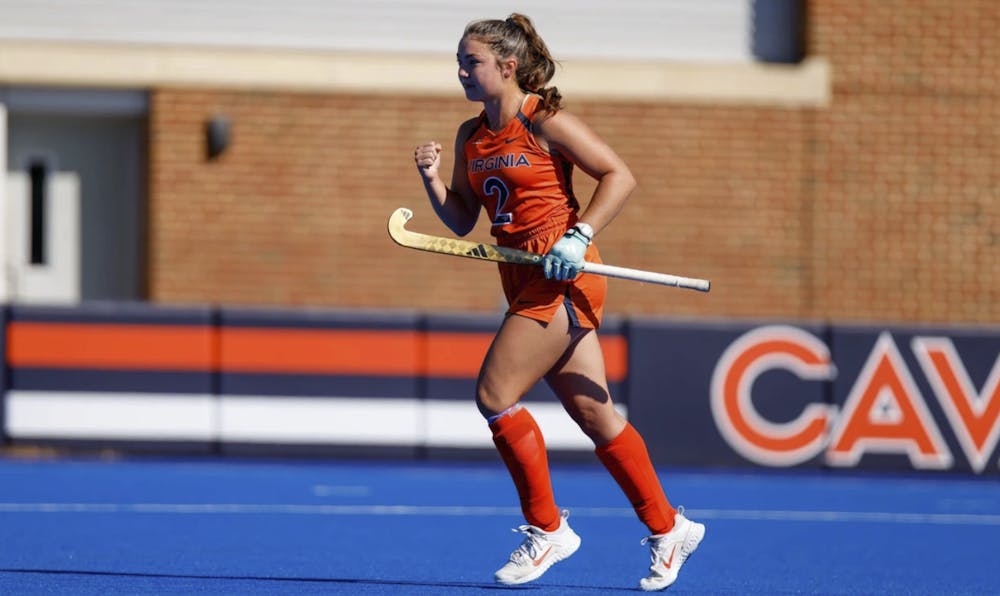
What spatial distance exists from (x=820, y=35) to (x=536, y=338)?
33.5 ft

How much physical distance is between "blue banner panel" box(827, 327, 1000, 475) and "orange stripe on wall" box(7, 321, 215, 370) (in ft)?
15.4

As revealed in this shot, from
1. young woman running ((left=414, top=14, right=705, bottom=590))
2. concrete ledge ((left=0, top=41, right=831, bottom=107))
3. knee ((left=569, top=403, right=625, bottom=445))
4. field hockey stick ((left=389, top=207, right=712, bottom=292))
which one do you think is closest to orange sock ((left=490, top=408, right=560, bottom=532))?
young woman running ((left=414, top=14, right=705, bottom=590))

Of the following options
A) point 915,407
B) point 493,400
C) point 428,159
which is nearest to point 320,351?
point 915,407

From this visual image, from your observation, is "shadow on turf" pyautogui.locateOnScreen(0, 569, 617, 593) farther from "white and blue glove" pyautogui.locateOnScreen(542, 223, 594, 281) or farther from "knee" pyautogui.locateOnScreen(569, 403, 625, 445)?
"white and blue glove" pyautogui.locateOnScreen(542, 223, 594, 281)

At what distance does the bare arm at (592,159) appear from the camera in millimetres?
5340

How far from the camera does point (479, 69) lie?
17.6ft

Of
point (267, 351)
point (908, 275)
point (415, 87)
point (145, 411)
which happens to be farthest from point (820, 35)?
point (145, 411)

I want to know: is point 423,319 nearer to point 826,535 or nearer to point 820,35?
point 826,535

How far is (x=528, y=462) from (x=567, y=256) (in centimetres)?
78

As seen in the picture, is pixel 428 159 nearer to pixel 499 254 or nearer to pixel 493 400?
pixel 499 254

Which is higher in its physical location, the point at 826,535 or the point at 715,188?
the point at 715,188

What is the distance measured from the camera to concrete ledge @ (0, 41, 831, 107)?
14438mm

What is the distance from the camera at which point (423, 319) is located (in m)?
11.5

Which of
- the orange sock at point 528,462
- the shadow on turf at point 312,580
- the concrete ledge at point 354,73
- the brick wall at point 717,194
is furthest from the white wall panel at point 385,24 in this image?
the orange sock at point 528,462
